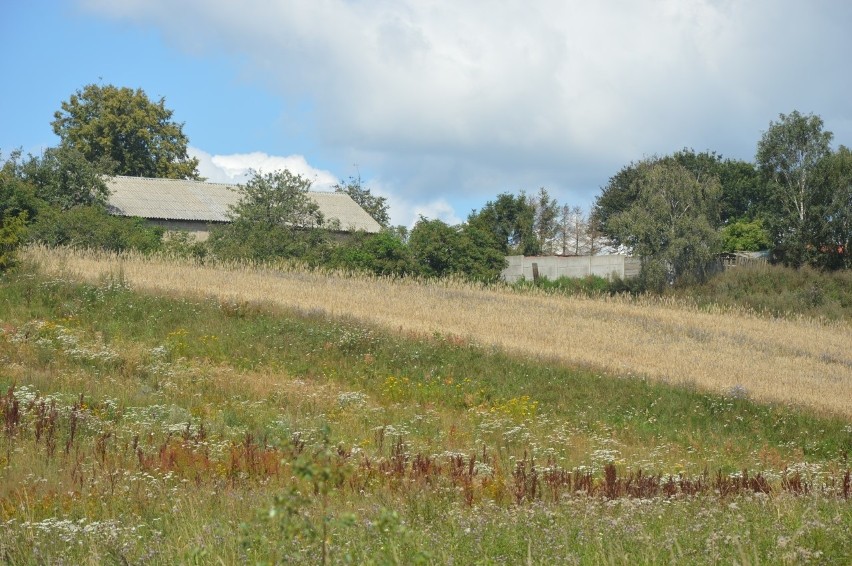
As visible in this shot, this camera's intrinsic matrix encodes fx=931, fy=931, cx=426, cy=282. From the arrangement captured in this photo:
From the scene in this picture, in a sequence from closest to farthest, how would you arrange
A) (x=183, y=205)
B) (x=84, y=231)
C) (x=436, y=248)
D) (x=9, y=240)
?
(x=9, y=240) < (x=84, y=231) < (x=436, y=248) < (x=183, y=205)

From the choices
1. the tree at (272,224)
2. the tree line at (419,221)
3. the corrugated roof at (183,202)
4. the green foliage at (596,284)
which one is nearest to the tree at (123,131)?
the tree line at (419,221)

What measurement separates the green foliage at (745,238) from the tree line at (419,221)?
110 mm

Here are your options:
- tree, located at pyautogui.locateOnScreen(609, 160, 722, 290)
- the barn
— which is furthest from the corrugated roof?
tree, located at pyautogui.locateOnScreen(609, 160, 722, 290)

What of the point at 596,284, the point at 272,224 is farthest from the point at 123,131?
the point at 596,284

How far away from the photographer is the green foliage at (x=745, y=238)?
236ft

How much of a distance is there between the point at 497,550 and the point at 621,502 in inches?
79.0

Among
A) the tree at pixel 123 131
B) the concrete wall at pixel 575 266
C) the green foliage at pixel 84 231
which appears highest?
the tree at pixel 123 131

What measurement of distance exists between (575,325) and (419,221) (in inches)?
875

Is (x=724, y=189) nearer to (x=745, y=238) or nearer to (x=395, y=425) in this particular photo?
(x=745, y=238)

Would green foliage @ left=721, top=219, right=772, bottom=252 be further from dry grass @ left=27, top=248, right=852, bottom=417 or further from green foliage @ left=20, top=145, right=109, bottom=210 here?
green foliage @ left=20, top=145, right=109, bottom=210

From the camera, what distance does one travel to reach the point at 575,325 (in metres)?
32.4

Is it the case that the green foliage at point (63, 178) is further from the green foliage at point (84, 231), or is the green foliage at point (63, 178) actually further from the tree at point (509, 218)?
the tree at point (509, 218)

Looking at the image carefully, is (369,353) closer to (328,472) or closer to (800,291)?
(328,472)

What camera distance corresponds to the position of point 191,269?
34.0 metres
